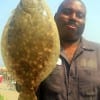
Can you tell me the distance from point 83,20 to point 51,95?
854mm

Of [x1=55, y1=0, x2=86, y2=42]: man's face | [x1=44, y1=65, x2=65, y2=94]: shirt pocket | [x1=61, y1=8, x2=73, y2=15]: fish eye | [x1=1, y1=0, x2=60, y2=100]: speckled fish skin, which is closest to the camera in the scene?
[x1=1, y1=0, x2=60, y2=100]: speckled fish skin

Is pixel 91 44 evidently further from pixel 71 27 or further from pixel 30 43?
pixel 30 43

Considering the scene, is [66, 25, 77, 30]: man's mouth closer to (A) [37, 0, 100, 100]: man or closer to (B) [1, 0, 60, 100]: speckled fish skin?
(A) [37, 0, 100, 100]: man

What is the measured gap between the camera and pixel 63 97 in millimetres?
4703

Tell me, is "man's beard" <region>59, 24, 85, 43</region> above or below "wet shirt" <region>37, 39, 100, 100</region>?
above

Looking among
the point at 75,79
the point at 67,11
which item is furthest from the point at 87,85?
the point at 67,11

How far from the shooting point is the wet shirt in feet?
15.3

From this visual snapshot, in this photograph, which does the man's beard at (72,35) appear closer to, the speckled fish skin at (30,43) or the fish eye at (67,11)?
the fish eye at (67,11)

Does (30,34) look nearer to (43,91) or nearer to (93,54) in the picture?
(43,91)

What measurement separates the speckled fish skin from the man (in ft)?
3.61

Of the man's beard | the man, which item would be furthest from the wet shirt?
the man's beard

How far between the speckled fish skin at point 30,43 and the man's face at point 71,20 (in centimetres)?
104

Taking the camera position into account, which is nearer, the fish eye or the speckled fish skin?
the speckled fish skin

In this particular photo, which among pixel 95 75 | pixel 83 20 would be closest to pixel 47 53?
pixel 83 20
